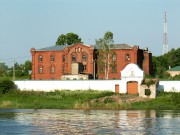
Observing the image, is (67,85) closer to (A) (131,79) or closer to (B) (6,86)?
(B) (6,86)

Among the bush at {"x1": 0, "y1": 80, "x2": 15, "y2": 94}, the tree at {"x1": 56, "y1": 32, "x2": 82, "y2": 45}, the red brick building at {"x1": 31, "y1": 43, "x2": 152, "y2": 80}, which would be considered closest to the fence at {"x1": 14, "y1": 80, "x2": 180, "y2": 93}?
the bush at {"x1": 0, "y1": 80, "x2": 15, "y2": 94}

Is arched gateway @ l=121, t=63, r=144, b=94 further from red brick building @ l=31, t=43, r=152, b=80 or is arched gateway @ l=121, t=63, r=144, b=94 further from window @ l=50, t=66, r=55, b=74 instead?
window @ l=50, t=66, r=55, b=74

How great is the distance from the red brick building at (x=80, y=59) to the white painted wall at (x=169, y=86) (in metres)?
32.7

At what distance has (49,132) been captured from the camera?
1227 inches

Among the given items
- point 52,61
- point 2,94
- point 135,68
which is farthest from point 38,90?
point 52,61

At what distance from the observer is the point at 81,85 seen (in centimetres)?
8169

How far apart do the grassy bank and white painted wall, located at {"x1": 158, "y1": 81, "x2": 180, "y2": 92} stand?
153 inches

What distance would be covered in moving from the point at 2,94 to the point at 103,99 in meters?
19.2

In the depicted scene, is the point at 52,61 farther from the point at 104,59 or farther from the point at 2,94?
the point at 2,94

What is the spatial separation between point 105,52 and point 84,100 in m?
35.5

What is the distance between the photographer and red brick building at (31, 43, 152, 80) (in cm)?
11011

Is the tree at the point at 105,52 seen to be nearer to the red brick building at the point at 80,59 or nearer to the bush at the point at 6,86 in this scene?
the red brick building at the point at 80,59

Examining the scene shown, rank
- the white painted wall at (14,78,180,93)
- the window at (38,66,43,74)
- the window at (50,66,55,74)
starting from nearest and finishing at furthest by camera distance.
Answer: the white painted wall at (14,78,180,93), the window at (50,66,55,74), the window at (38,66,43,74)

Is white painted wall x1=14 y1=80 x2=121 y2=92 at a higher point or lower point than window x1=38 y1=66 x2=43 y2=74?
lower
